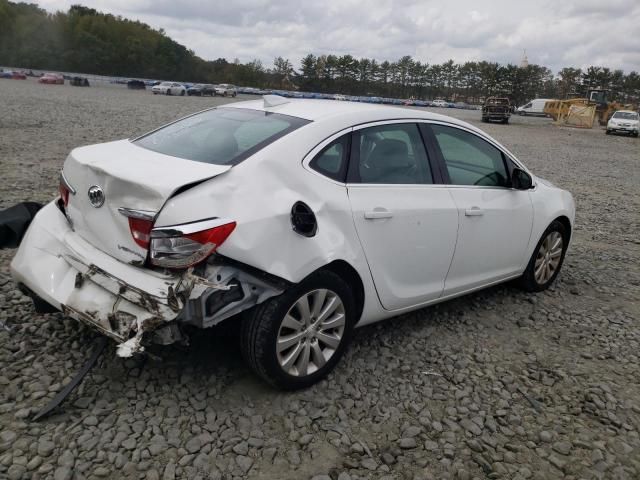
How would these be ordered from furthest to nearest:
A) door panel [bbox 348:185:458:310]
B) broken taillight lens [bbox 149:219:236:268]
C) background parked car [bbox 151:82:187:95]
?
background parked car [bbox 151:82:187:95] < door panel [bbox 348:185:458:310] < broken taillight lens [bbox 149:219:236:268]

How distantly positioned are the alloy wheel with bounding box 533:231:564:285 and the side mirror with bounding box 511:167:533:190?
0.71 metres

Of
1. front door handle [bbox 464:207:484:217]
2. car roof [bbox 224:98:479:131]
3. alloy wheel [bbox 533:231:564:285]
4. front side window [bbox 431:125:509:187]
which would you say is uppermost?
car roof [bbox 224:98:479:131]

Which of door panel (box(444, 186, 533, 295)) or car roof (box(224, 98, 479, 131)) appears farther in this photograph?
door panel (box(444, 186, 533, 295))

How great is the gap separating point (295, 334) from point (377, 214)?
846mm

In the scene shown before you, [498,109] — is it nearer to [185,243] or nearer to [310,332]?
[310,332]

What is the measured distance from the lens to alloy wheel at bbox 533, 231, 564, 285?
15.9 feet

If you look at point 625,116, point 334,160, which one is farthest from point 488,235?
point 625,116

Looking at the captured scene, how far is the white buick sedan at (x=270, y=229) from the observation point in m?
2.57

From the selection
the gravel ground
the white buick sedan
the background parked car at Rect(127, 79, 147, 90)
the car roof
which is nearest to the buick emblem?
the white buick sedan

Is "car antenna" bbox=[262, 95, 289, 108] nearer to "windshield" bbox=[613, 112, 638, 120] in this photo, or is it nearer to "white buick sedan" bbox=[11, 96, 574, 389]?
"white buick sedan" bbox=[11, 96, 574, 389]

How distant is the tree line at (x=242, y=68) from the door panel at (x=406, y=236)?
95.8 meters

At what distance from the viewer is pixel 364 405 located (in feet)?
10.0

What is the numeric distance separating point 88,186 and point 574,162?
16.5 meters

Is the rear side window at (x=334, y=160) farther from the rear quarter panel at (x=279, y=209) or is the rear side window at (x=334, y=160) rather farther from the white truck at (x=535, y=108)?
the white truck at (x=535, y=108)
